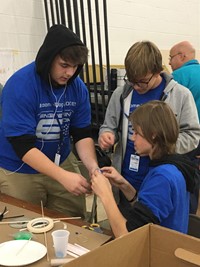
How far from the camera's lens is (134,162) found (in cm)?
178

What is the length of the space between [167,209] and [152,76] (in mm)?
729

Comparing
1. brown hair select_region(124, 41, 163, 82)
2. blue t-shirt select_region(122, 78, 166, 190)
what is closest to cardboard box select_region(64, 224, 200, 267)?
blue t-shirt select_region(122, 78, 166, 190)

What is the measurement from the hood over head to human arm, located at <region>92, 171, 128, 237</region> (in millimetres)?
567

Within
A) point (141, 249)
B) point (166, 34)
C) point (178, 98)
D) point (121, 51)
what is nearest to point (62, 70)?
point (178, 98)

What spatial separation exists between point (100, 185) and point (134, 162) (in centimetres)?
38

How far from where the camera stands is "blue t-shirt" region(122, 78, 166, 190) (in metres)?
1.76

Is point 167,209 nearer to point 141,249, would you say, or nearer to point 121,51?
point 141,249

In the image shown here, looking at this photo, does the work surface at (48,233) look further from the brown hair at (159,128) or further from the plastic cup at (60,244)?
the brown hair at (159,128)

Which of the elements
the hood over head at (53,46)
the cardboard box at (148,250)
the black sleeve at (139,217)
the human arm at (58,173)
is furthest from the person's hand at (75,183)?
the cardboard box at (148,250)

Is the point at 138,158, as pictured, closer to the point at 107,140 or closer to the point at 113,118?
the point at 107,140

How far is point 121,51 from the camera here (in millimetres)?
4543

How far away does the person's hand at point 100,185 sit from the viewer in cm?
142

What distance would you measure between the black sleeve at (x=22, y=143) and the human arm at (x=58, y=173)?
0.02 metres

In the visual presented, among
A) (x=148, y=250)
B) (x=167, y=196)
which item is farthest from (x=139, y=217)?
(x=148, y=250)
